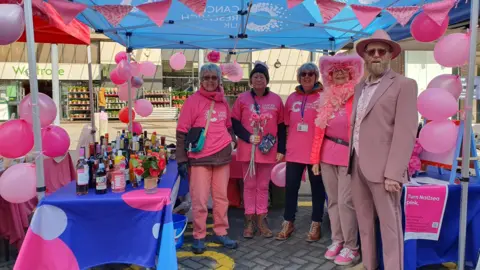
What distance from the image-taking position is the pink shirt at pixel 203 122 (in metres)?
3.43

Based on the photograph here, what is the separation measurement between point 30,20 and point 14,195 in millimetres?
1215

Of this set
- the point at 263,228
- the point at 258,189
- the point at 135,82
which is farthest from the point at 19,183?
the point at 135,82

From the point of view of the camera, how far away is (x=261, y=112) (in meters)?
3.80

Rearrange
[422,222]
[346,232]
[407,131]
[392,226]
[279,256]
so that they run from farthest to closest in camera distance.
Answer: [279,256], [346,232], [422,222], [392,226], [407,131]

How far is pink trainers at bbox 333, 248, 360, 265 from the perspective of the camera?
3139 millimetres

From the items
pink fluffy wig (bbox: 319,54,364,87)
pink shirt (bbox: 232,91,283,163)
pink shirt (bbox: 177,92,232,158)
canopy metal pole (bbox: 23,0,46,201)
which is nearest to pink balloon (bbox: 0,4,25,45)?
canopy metal pole (bbox: 23,0,46,201)

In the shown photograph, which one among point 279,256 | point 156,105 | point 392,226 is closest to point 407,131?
point 392,226

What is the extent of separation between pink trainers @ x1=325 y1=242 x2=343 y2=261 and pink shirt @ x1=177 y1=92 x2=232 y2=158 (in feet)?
4.51

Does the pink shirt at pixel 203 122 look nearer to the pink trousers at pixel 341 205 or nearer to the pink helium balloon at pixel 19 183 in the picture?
the pink trousers at pixel 341 205

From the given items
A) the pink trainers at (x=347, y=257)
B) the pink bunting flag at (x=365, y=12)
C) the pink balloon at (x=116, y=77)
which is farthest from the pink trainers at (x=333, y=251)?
the pink balloon at (x=116, y=77)

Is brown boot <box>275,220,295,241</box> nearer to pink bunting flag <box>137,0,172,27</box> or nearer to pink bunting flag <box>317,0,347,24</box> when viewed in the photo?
pink bunting flag <box>317,0,347,24</box>

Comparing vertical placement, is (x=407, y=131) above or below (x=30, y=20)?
below

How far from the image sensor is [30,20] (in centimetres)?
246

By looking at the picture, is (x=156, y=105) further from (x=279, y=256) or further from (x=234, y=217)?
(x=279, y=256)
